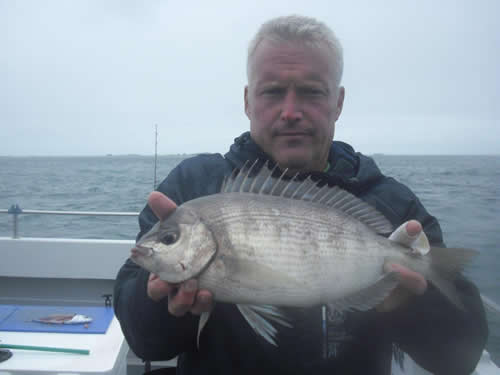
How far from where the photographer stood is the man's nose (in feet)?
6.37

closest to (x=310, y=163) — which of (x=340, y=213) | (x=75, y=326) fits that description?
(x=340, y=213)

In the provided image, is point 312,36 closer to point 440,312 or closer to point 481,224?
point 440,312

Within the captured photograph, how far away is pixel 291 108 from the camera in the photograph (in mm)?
1944

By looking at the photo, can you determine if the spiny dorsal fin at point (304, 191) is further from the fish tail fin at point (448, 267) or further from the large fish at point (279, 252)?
the fish tail fin at point (448, 267)

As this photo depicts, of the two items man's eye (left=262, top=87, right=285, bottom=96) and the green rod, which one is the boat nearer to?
the green rod

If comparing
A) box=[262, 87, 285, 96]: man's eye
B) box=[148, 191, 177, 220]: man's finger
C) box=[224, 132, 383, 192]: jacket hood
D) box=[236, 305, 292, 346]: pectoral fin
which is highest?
box=[262, 87, 285, 96]: man's eye

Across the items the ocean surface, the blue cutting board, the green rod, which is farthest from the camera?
the ocean surface

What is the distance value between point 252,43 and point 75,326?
2.51 m

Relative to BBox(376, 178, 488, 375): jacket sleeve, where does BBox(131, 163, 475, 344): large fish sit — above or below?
above

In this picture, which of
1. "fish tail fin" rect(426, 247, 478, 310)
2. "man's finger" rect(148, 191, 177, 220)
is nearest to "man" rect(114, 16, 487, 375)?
"man's finger" rect(148, 191, 177, 220)

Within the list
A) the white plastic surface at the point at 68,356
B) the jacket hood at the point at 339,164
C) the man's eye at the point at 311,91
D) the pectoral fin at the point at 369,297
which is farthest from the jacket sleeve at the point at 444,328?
the white plastic surface at the point at 68,356

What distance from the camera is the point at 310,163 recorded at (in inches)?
83.2

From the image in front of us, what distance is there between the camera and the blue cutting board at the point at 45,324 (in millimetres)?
2832

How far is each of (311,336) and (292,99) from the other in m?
1.23
